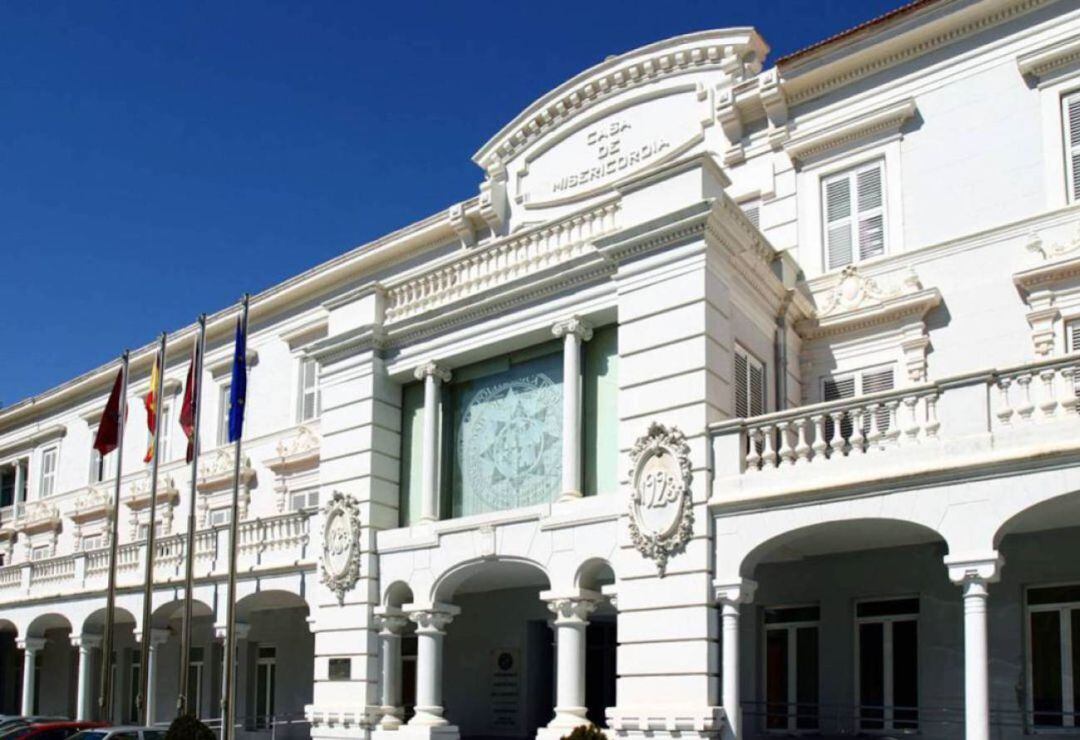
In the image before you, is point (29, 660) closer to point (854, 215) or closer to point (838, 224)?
point (838, 224)

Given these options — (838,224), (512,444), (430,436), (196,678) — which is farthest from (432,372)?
(196,678)

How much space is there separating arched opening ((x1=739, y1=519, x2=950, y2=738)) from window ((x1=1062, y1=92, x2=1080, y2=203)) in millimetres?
5386

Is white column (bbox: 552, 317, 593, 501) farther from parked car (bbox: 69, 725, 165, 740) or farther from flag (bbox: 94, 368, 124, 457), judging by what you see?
flag (bbox: 94, 368, 124, 457)

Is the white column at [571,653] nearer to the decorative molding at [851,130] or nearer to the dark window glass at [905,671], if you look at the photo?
the dark window glass at [905,671]

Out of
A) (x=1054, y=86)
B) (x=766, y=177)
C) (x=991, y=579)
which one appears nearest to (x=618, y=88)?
(x=766, y=177)

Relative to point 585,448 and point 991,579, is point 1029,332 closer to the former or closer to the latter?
point 991,579

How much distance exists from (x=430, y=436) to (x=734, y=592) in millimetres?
6767

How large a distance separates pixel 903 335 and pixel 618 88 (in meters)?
7.54

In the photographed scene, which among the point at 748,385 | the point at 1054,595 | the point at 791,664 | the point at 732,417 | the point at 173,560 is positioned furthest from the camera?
the point at 173,560

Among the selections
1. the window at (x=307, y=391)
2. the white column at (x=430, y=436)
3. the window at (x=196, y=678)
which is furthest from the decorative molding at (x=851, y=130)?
the window at (x=196, y=678)

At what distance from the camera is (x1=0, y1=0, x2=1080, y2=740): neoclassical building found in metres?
16.3

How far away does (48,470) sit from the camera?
40.9 m

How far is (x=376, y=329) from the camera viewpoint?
22328 millimetres

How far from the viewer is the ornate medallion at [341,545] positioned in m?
21.8
